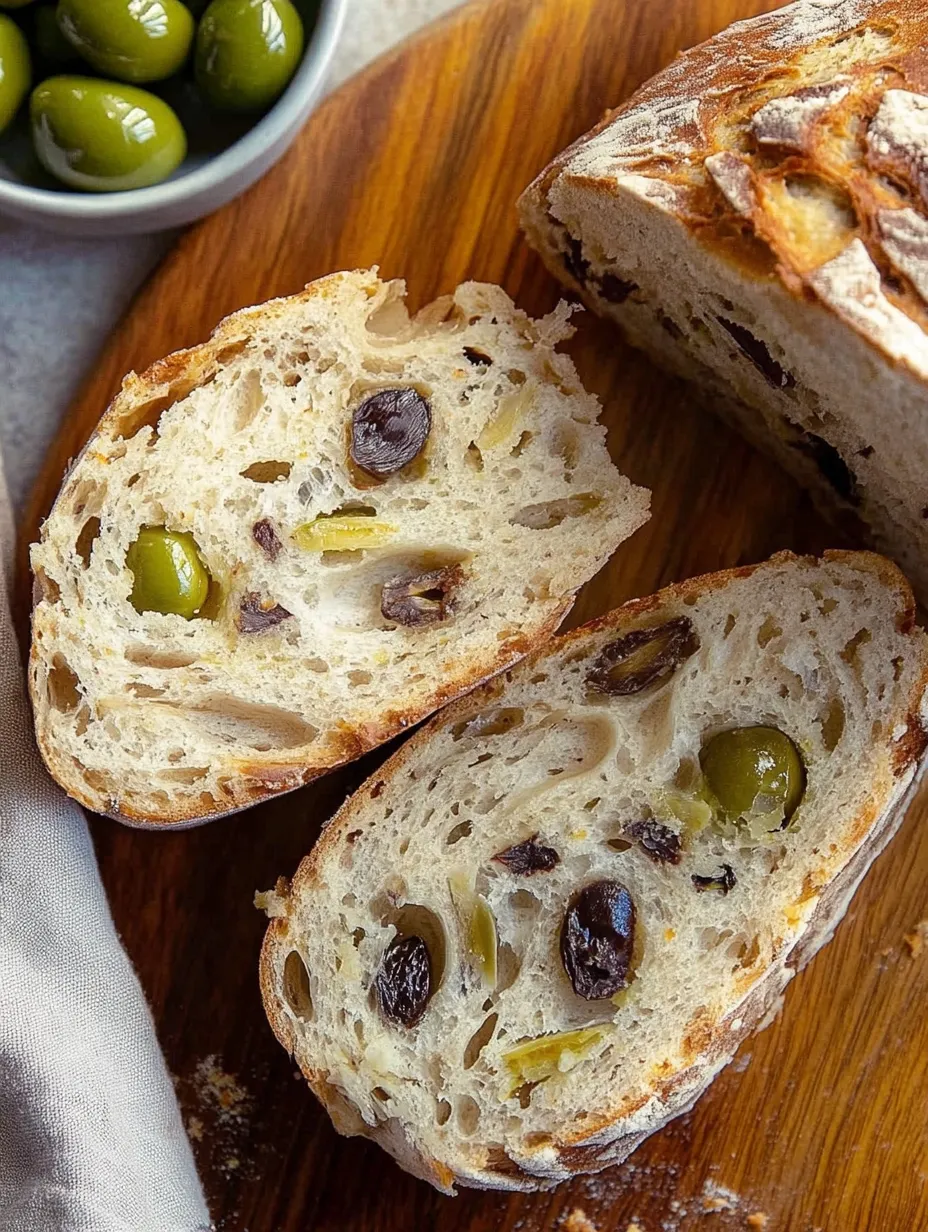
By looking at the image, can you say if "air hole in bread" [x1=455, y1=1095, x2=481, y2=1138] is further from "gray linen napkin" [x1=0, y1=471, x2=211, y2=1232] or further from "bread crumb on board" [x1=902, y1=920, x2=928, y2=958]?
"bread crumb on board" [x1=902, y1=920, x2=928, y2=958]

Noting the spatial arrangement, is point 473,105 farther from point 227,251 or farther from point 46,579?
point 46,579

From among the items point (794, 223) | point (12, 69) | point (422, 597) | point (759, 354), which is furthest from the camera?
point (422, 597)

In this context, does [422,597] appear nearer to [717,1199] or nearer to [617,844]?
[617,844]

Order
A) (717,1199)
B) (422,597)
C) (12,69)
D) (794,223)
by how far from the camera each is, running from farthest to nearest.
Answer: (717,1199) < (422,597) < (12,69) < (794,223)

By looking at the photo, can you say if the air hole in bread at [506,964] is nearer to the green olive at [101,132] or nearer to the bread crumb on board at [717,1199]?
the bread crumb on board at [717,1199]

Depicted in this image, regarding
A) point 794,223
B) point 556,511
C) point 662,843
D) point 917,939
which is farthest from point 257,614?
point 917,939

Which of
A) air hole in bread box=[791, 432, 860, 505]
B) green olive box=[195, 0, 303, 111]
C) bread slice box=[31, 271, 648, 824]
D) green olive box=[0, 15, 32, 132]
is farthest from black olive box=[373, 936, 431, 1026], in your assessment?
green olive box=[0, 15, 32, 132]

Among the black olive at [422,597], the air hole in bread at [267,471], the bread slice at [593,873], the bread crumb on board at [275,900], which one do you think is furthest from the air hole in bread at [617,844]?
the air hole in bread at [267,471]
